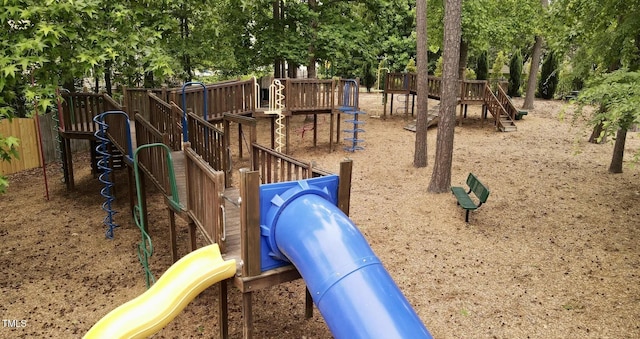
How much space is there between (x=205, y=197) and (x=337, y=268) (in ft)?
8.02

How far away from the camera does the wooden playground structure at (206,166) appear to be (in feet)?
17.6

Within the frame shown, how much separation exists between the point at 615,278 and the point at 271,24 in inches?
617

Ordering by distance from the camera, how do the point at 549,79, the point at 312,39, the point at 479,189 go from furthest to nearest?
the point at 549,79
the point at 312,39
the point at 479,189

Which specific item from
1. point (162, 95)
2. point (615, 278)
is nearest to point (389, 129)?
point (162, 95)

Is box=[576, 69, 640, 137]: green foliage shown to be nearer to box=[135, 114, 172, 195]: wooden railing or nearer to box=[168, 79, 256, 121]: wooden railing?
box=[135, 114, 172, 195]: wooden railing

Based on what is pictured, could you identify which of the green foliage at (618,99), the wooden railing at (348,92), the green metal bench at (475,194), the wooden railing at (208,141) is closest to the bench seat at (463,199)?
the green metal bench at (475,194)

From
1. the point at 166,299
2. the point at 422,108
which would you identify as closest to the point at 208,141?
the point at 166,299

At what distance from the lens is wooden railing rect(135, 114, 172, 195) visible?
7.47 meters

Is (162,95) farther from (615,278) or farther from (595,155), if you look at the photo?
(595,155)

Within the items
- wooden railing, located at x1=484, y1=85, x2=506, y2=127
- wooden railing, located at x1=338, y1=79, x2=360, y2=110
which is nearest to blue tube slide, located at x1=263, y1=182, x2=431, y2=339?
wooden railing, located at x1=338, y1=79, x2=360, y2=110

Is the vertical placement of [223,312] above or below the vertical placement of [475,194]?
below

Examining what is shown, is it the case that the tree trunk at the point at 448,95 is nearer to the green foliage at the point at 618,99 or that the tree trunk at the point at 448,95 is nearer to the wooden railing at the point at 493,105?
the green foliage at the point at 618,99

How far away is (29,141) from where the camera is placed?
48.4 feet

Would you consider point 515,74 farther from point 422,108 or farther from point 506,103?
point 422,108
